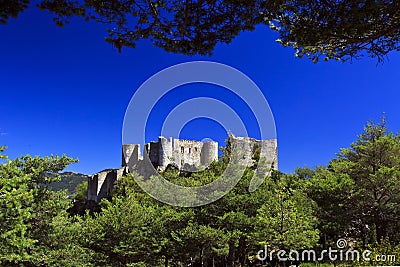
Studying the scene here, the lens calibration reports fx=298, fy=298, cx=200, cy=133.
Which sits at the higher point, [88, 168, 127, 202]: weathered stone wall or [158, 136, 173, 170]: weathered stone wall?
[158, 136, 173, 170]: weathered stone wall

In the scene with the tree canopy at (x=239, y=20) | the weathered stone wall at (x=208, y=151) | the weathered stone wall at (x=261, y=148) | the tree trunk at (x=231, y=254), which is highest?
the weathered stone wall at (x=208, y=151)

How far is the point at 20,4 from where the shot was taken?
3109mm

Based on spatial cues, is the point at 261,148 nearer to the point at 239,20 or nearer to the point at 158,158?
the point at 158,158

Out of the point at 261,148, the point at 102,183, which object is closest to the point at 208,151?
the point at 261,148

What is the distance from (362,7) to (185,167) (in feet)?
85.5

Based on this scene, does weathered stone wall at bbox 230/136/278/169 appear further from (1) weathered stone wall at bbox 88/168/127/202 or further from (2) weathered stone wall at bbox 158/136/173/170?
(1) weathered stone wall at bbox 88/168/127/202

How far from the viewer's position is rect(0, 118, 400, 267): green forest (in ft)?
28.2

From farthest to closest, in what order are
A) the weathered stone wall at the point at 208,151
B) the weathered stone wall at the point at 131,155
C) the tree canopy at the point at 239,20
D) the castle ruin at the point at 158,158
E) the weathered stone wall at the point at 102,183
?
1. the weathered stone wall at the point at 208,151
2. the weathered stone wall at the point at 131,155
3. the castle ruin at the point at 158,158
4. the weathered stone wall at the point at 102,183
5. the tree canopy at the point at 239,20

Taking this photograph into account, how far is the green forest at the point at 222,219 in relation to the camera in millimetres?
8590

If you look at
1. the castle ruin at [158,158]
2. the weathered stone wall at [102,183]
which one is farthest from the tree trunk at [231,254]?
the weathered stone wall at [102,183]

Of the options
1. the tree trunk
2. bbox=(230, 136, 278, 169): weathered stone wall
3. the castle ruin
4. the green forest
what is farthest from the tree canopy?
the castle ruin

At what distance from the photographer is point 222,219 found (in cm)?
1049

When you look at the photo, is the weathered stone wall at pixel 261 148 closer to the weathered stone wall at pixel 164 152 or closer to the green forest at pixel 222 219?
the green forest at pixel 222 219

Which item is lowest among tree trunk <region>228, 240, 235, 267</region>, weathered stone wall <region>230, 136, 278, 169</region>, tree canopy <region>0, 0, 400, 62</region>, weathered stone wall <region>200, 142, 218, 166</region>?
tree trunk <region>228, 240, 235, 267</region>
